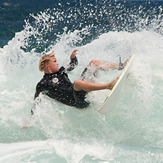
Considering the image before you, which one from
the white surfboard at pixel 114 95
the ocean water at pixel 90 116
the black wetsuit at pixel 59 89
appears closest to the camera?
the ocean water at pixel 90 116

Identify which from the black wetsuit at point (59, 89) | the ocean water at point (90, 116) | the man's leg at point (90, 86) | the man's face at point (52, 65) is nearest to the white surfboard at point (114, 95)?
the man's leg at point (90, 86)

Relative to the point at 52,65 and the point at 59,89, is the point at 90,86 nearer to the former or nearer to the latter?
the point at 59,89

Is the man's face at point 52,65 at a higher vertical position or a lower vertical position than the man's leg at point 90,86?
higher

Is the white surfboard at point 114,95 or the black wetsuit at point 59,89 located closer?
the white surfboard at point 114,95

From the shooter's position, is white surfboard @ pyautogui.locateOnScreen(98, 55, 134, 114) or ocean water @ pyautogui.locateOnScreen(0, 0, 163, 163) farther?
white surfboard @ pyautogui.locateOnScreen(98, 55, 134, 114)

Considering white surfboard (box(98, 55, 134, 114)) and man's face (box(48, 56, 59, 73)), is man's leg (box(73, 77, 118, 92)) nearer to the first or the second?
white surfboard (box(98, 55, 134, 114))

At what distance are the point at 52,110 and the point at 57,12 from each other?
1880cm

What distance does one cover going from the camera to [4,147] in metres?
3.50

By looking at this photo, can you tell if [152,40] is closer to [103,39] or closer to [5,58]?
[103,39]

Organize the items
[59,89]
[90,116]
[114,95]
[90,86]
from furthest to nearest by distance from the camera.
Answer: [90,116] < [59,89] < [90,86] < [114,95]

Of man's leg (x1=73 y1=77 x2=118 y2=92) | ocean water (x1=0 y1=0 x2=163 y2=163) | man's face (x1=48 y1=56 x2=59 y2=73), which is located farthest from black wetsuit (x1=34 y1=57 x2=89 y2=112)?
man's leg (x1=73 y1=77 x2=118 y2=92)

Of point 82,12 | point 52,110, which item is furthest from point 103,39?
point 82,12

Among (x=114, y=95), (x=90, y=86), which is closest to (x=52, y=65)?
(x=90, y=86)

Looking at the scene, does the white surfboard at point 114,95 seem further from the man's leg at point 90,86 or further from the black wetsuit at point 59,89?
the black wetsuit at point 59,89
